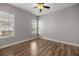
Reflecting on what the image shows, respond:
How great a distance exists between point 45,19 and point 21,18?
1.36 meters

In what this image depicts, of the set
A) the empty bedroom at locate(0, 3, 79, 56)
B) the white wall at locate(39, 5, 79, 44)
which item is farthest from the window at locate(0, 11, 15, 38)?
the white wall at locate(39, 5, 79, 44)

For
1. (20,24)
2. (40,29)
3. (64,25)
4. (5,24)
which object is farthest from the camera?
(20,24)

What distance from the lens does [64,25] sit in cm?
353

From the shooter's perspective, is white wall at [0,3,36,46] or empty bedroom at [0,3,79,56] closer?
empty bedroom at [0,3,79,56]

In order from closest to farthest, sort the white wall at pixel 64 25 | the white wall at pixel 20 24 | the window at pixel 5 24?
1. the window at pixel 5 24
2. the white wall at pixel 64 25
3. the white wall at pixel 20 24

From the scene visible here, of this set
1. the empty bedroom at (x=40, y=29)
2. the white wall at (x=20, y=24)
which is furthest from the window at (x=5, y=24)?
the white wall at (x=20, y=24)

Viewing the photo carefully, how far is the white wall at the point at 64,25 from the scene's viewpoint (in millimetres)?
3051

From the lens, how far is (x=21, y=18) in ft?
12.7

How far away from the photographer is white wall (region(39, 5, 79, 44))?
10.0 ft

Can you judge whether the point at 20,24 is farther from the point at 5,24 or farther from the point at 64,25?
the point at 64,25

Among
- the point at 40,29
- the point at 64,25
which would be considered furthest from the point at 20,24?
the point at 64,25

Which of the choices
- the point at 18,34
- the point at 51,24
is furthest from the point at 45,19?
the point at 18,34

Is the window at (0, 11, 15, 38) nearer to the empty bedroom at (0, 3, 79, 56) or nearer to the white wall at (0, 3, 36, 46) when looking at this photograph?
the empty bedroom at (0, 3, 79, 56)

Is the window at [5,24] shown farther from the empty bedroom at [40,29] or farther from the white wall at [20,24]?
the white wall at [20,24]
